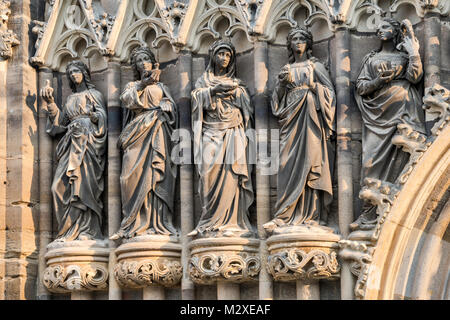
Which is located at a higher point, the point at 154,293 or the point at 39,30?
the point at 39,30

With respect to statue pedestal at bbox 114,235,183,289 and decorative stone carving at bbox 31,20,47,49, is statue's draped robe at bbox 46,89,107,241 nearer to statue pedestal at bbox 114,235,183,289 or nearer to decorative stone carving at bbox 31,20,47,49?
statue pedestal at bbox 114,235,183,289

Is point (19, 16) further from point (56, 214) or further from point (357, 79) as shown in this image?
point (357, 79)

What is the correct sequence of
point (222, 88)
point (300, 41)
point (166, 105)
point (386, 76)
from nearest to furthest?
1. point (386, 76)
2. point (300, 41)
3. point (222, 88)
4. point (166, 105)

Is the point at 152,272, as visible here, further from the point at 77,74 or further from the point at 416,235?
the point at 416,235

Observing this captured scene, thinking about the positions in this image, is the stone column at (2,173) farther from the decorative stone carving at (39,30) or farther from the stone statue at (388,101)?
the stone statue at (388,101)

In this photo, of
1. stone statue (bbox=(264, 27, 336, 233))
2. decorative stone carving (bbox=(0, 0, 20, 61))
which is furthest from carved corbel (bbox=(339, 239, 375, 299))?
decorative stone carving (bbox=(0, 0, 20, 61))

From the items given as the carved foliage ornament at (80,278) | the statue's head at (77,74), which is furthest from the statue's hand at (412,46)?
the carved foliage ornament at (80,278)

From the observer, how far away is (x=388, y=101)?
37.9 ft

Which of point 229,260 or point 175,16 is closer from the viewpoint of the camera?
point 229,260

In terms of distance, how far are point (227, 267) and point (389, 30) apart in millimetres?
2701

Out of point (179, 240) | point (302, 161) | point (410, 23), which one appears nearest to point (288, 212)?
point (302, 161)

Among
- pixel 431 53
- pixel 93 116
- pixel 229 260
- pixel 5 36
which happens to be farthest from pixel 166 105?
pixel 431 53

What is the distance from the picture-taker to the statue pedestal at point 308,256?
455 inches

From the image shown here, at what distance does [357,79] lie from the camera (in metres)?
11.8
